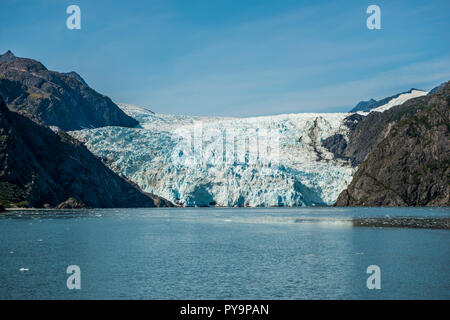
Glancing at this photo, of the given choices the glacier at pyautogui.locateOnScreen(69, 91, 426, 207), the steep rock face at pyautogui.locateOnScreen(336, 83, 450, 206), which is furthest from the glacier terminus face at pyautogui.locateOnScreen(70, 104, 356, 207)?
the steep rock face at pyautogui.locateOnScreen(336, 83, 450, 206)

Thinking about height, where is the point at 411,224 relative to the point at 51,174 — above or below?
below

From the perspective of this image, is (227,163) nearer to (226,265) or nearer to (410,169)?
(410,169)

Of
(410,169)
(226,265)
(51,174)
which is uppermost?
(51,174)

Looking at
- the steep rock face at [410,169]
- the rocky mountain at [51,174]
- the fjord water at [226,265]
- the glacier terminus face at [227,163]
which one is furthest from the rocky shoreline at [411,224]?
the steep rock face at [410,169]

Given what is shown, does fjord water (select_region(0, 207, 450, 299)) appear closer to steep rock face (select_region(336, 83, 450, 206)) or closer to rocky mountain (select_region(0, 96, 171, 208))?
rocky mountain (select_region(0, 96, 171, 208))

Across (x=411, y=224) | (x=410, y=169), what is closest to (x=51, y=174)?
(x=411, y=224)
